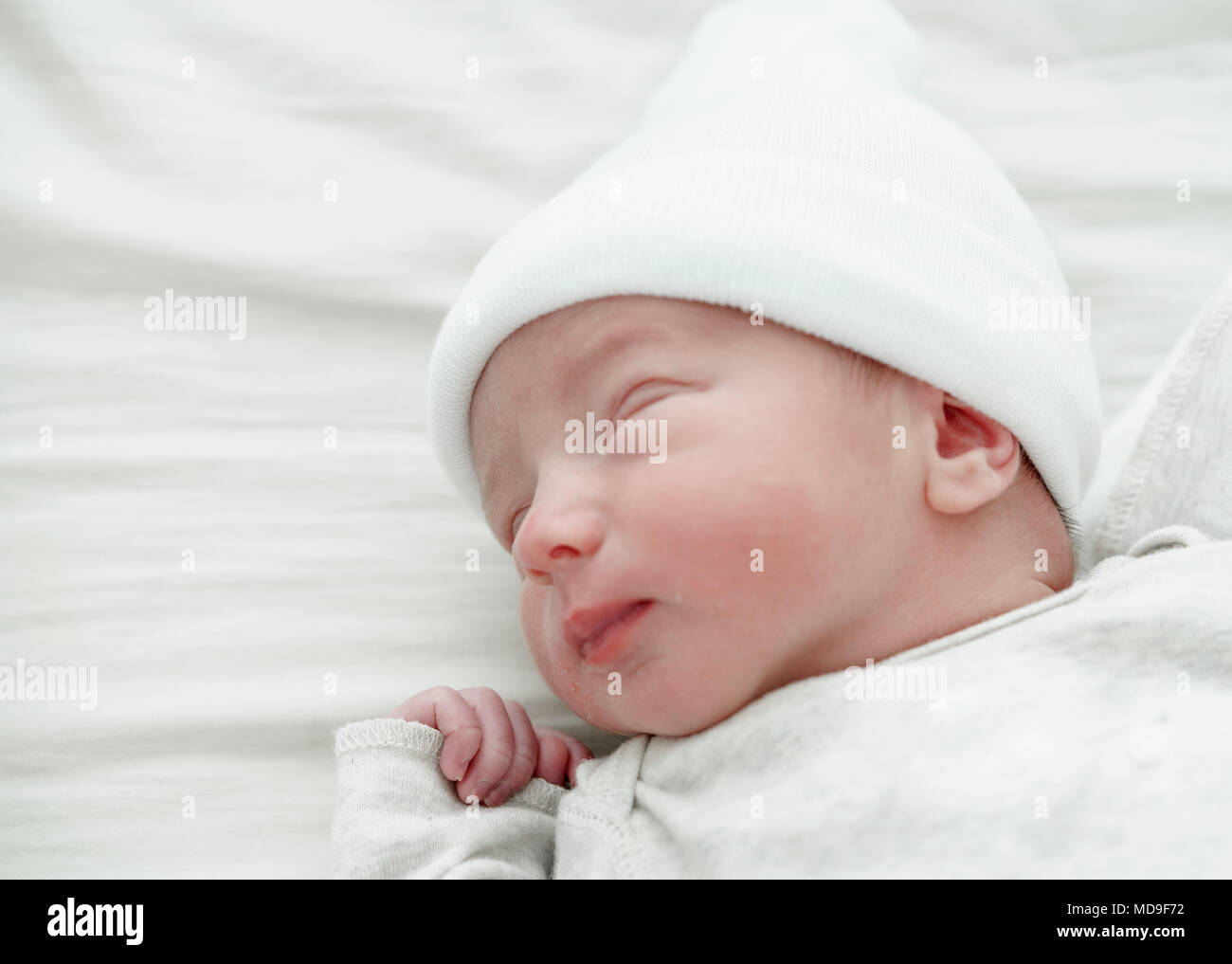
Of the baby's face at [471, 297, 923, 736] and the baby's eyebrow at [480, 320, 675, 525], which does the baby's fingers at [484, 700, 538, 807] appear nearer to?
the baby's face at [471, 297, 923, 736]

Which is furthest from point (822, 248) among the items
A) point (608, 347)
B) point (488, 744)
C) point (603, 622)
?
point (488, 744)

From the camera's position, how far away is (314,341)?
1645 mm

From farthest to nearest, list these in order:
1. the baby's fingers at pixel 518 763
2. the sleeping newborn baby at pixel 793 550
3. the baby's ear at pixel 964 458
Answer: the baby's fingers at pixel 518 763
the baby's ear at pixel 964 458
the sleeping newborn baby at pixel 793 550

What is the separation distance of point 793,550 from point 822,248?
0.88 feet

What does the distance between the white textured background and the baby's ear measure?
53cm

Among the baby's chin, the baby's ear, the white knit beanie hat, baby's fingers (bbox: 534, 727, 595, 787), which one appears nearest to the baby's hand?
baby's fingers (bbox: 534, 727, 595, 787)

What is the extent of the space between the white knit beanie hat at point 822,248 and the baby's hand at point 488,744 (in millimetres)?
257

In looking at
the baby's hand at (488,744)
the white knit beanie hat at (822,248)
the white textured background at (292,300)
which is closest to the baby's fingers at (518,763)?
the baby's hand at (488,744)

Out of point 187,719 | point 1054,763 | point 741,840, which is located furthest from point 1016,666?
point 187,719

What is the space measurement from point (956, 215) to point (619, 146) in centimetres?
35

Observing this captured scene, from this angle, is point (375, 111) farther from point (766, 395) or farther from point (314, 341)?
point (766, 395)

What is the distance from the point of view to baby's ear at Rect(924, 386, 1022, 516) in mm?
1133

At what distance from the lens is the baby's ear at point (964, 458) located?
44.6 inches

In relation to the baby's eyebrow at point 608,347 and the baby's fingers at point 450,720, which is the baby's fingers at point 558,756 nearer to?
the baby's fingers at point 450,720
